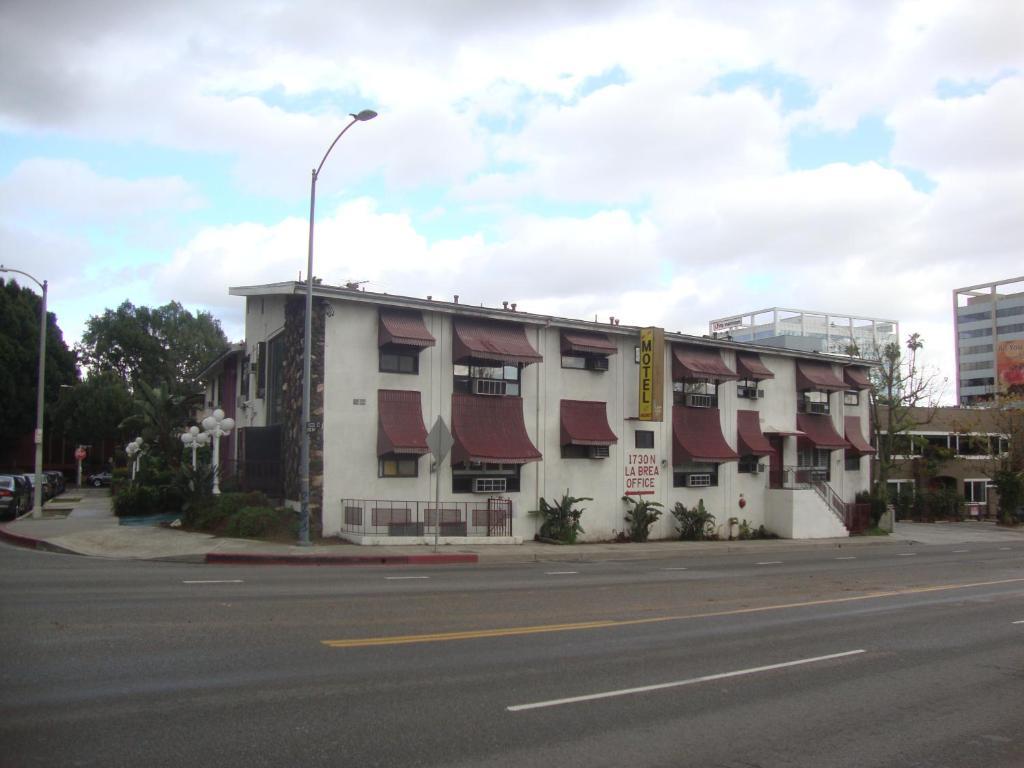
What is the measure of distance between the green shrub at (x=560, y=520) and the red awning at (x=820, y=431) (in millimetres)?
12274

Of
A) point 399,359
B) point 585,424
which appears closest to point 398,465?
point 399,359

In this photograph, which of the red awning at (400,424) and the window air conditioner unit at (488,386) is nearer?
the red awning at (400,424)

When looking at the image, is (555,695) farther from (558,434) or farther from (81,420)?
(81,420)

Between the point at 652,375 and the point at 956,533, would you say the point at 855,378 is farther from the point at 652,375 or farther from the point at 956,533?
the point at 652,375

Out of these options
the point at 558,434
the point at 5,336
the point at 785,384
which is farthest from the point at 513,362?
the point at 5,336

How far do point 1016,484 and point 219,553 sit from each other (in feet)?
132

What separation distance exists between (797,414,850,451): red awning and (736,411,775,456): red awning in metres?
2.45

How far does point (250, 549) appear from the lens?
19.7 metres

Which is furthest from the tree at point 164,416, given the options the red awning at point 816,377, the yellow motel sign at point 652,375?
the red awning at point 816,377

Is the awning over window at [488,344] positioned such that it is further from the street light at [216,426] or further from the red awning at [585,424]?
the street light at [216,426]

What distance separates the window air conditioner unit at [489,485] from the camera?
2547 centimetres

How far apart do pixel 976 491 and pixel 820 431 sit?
25943 mm

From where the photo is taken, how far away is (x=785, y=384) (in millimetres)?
34344

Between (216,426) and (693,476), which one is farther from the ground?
(216,426)
